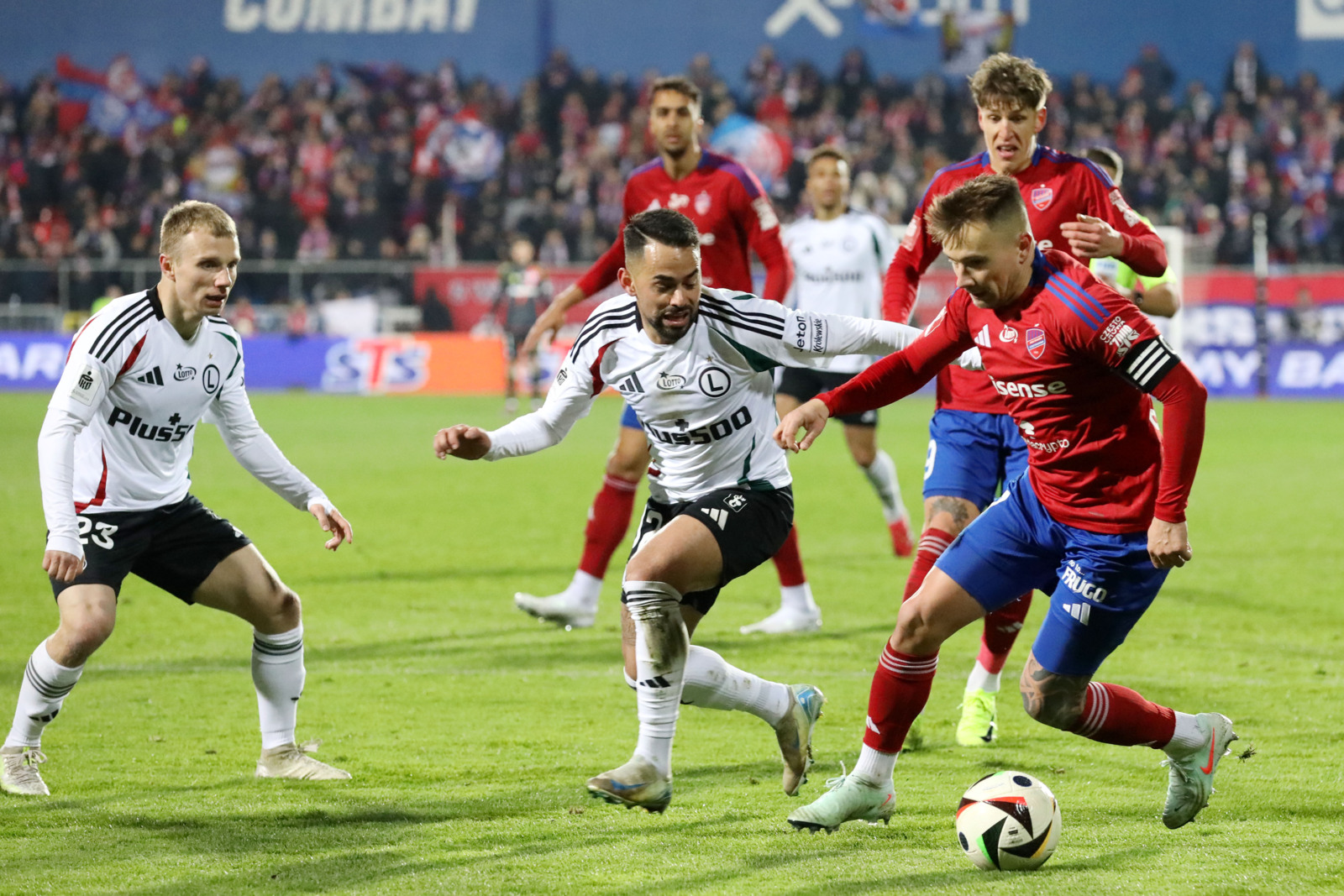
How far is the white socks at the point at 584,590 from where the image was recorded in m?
8.04

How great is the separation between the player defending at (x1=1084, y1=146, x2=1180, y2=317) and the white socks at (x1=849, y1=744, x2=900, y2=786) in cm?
156

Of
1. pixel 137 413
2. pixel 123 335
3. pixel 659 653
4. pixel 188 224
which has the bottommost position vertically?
pixel 659 653

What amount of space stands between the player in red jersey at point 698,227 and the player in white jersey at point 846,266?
6.45 ft

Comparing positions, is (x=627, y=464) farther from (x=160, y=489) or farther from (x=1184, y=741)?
(x=1184, y=741)

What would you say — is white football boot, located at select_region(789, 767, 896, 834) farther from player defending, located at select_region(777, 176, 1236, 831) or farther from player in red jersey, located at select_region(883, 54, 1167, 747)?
player in red jersey, located at select_region(883, 54, 1167, 747)

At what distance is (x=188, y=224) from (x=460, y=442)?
127 centimetres

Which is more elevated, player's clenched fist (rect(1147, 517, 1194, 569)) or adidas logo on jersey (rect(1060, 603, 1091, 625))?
player's clenched fist (rect(1147, 517, 1194, 569))

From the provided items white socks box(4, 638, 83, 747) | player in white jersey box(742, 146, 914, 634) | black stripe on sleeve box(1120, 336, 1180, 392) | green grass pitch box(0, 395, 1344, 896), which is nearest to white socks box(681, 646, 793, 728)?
green grass pitch box(0, 395, 1344, 896)

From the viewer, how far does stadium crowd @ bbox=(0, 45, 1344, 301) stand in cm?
2744

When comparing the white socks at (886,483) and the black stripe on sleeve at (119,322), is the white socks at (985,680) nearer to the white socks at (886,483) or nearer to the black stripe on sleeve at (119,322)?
the black stripe on sleeve at (119,322)

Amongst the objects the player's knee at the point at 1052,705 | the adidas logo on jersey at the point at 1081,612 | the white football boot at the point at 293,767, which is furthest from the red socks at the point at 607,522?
the adidas logo on jersey at the point at 1081,612

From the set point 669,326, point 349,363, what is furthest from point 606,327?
point 349,363

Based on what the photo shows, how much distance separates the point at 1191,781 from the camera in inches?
174

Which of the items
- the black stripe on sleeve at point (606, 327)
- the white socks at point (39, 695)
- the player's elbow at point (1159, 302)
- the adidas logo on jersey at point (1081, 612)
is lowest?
the white socks at point (39, 695)
